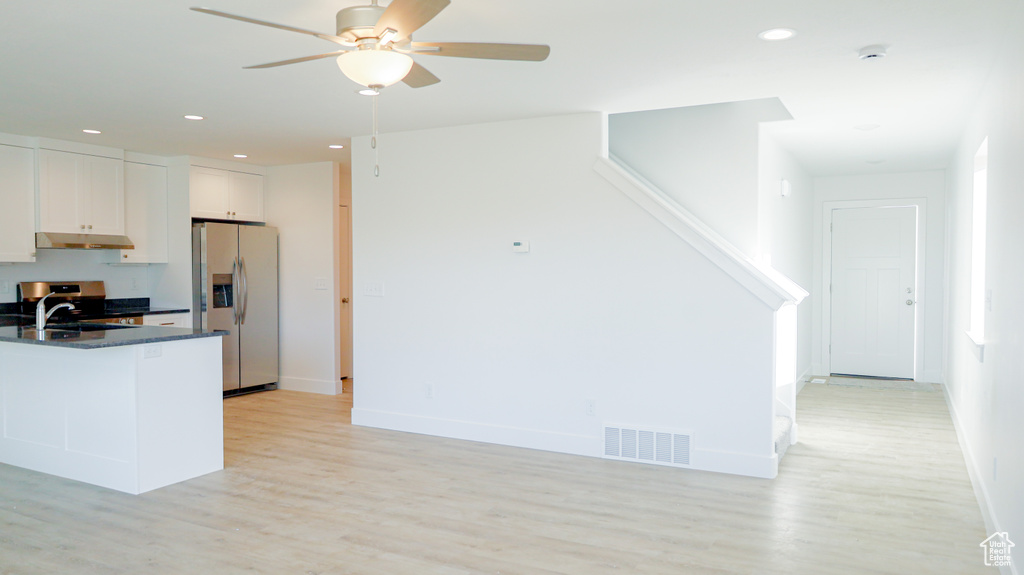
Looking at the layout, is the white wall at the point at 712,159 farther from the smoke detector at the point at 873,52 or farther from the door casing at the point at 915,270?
the door casing at the point at 915,270

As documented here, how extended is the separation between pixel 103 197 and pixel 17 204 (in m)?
0.68

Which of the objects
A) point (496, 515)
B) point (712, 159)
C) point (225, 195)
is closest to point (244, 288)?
point (225, 195)

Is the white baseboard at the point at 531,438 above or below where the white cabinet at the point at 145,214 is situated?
below

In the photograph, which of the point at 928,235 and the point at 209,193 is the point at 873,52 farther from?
the point at 209,193

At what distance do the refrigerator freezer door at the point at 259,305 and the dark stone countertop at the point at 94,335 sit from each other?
2.09 metres

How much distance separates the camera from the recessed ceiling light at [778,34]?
290cm

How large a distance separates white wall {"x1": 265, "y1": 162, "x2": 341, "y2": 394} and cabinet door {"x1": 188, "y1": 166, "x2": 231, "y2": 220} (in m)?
0.50

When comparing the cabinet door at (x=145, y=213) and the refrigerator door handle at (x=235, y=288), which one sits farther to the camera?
the refrigerator door handle at (x=235, y=288)

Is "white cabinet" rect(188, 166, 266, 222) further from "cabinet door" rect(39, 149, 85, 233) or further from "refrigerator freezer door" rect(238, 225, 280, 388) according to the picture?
"cabinet door" rect(39, 149, 85, 233)

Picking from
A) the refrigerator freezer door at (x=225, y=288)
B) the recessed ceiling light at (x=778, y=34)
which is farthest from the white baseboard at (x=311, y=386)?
the recessed ceiling light at (x=778, y=34)

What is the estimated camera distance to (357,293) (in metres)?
5.51

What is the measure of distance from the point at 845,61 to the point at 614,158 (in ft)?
7.27

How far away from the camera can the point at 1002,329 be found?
2.96 m

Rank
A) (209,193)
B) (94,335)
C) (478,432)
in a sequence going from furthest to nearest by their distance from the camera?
(209,193), (478,432), (94,335)
